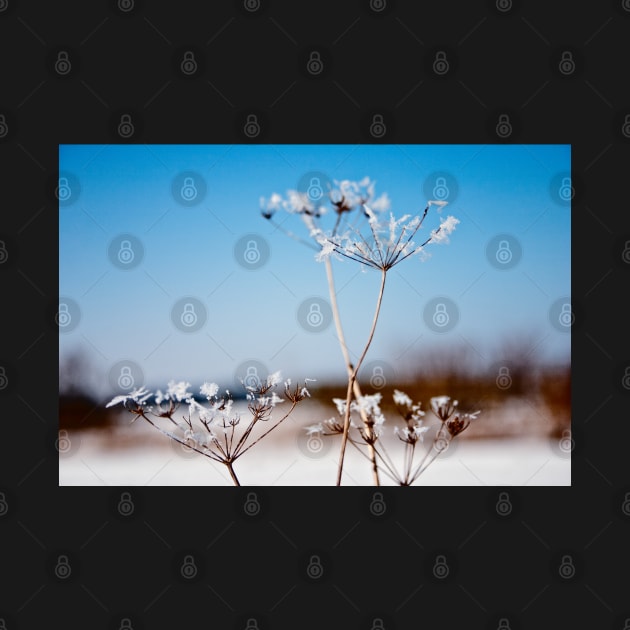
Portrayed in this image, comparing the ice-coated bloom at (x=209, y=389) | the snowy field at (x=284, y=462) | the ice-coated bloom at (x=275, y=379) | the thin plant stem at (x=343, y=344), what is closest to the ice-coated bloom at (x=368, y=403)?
the thin plant stem at (x=343, y=344)

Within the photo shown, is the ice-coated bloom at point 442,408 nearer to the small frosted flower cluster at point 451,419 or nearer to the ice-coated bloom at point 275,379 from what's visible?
the small frosted flower cluster at point 451,419

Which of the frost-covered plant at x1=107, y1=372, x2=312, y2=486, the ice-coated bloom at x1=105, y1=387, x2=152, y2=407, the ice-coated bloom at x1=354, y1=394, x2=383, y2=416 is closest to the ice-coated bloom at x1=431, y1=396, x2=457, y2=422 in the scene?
the ice-coated bloom at x1=354, y1=394, x2=383, y2=416

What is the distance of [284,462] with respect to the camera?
3070 millimetres

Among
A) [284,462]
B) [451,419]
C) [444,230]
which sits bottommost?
[284,462]

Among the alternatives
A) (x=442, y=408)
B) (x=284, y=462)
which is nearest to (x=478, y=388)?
(x=284, y=462)

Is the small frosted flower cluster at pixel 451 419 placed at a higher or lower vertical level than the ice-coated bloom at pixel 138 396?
lower

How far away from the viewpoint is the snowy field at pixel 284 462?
2.38 m

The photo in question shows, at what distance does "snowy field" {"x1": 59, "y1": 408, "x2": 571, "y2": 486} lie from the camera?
2379mm

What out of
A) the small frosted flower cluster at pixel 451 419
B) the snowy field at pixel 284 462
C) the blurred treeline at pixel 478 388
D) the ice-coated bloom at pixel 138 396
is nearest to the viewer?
the ice-coated bloom at pixel 138 396

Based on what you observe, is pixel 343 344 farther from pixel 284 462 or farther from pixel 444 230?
pixel 284 462
